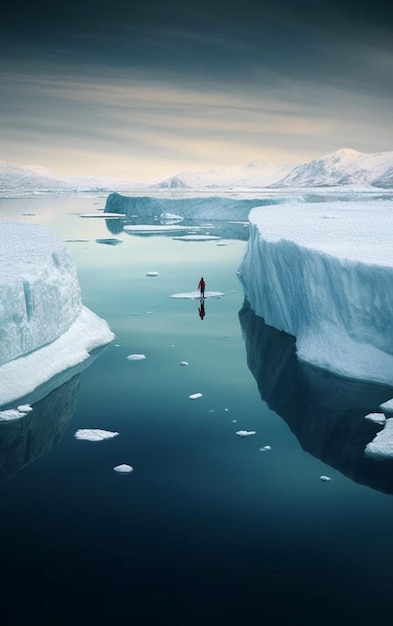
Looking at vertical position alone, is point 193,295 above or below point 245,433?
above

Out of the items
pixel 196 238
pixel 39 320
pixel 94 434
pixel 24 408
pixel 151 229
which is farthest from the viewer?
pixel 151 229

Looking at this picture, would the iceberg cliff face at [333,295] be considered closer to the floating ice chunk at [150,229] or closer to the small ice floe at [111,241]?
the small ice floe at [111,241]

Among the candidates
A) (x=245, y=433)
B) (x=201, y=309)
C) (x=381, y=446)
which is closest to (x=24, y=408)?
(x=245, y=433)

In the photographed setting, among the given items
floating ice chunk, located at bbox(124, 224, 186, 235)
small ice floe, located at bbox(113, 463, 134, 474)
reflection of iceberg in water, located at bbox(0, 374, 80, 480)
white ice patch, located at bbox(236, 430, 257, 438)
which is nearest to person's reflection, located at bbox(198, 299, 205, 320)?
reflection of iceberg in water, located at bbox(0, 374, 80, 480)

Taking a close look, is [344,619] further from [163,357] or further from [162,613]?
[163,357]

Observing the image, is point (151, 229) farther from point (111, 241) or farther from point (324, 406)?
point (324, 406)

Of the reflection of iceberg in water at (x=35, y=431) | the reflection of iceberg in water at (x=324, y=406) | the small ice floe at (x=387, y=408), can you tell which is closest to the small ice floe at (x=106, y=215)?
the reflection of iceberg in water at (x=324, y=406)
